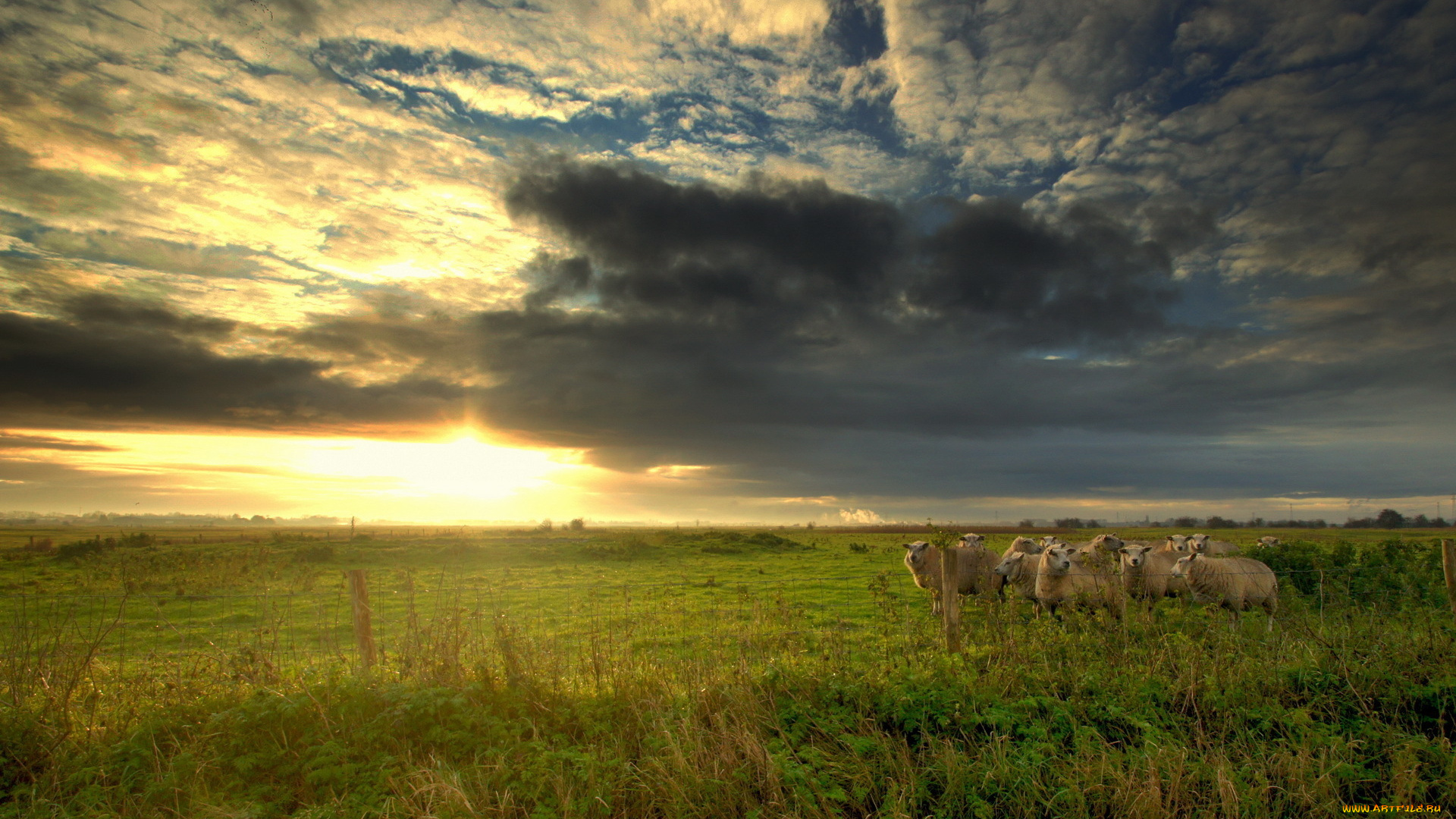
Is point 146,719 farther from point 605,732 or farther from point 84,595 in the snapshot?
point 84,595

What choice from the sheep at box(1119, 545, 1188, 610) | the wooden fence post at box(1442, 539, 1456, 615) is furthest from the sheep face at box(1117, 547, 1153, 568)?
the wooden fence post at box(1442, 539, 1456, 615)

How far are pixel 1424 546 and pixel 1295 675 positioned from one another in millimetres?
19641

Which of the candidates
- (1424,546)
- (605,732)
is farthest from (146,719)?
(1424,546)

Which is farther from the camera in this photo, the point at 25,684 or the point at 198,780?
the point at 25,684

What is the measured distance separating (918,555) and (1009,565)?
2816 mm

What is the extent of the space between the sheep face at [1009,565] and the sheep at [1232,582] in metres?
3.56

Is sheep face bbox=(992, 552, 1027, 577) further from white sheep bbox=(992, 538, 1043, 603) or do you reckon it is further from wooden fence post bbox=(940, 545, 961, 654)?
wooden fence post bbox=(940, 545, 961, 654)

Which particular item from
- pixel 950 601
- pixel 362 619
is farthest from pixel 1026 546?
pixel 362 619

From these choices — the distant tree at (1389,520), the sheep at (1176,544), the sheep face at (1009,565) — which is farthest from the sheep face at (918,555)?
the distant tree at (1389,520)

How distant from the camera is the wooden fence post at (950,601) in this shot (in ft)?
29.9

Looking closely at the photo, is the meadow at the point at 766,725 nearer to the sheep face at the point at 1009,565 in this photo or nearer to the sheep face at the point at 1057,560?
the sheep face at the point at 1057,560

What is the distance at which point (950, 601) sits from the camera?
31.0ft

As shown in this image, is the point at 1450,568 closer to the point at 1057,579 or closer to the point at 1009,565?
the point at 1057,579

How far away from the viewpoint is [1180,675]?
7047 mm
